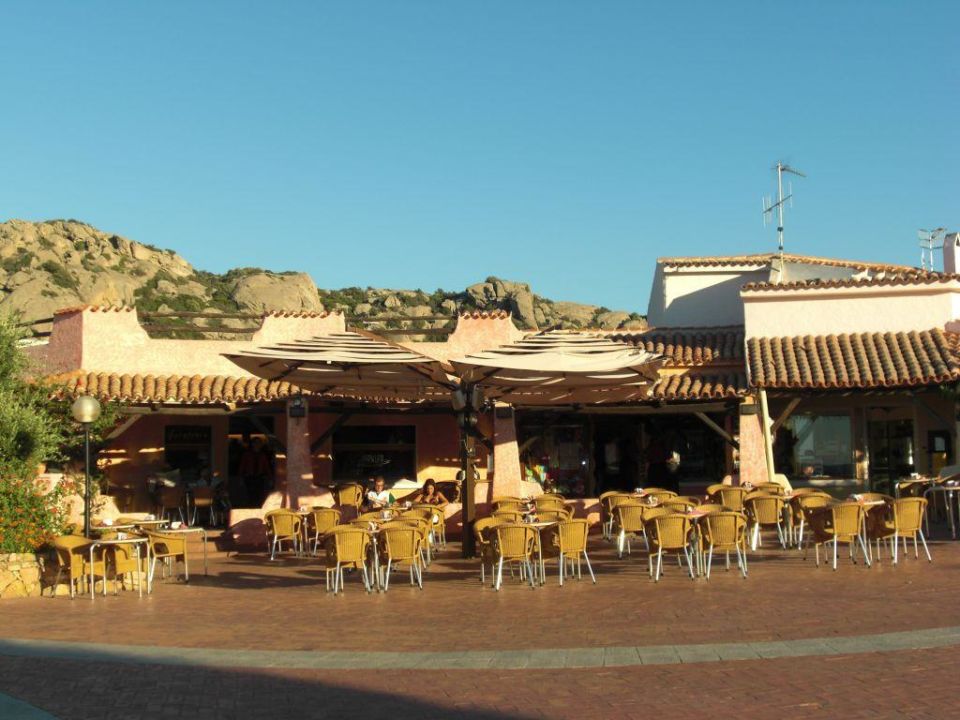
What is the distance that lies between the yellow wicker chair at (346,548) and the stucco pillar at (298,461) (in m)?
6.21

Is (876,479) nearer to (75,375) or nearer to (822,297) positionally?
(822,297)

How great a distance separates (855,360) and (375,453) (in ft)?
31.9

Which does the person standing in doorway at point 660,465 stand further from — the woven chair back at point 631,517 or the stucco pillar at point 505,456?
the woven chair back at point 631,517

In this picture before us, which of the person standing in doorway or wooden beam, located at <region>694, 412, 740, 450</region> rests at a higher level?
wooden beam, located at <region>694, 412, 740, 450</region>

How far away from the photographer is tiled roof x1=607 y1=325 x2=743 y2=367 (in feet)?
71.8

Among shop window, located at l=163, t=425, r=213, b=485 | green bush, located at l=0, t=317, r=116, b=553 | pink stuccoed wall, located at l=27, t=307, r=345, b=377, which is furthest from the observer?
shop window, located at l=163, t=425, r=213, b=485

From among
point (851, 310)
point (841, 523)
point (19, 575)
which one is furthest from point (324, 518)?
point (851, 310)

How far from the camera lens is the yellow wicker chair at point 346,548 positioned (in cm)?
1266

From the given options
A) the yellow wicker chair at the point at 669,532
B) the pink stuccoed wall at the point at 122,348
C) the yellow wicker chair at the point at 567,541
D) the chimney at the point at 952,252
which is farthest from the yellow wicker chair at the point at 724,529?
the chimney at the point at 952,252

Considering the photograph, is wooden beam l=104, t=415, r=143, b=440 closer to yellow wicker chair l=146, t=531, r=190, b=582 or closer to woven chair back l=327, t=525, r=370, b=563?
yellow wicker chair l=146, t=531, r=190, b=582

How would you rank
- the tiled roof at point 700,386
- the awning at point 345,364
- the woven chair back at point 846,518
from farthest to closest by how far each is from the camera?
the tiled roof at point 700,386 < the awning at point 345,364 < the woven chair back at point 846,518

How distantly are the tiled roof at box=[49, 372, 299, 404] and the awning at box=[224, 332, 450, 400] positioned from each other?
11.7 ft

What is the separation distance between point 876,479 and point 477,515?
8.73 metres

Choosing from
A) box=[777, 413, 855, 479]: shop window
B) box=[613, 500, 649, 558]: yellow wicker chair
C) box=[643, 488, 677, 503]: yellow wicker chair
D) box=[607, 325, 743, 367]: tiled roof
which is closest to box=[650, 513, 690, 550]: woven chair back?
box=[613, 500, 649, 558]: yellow wicker chair
